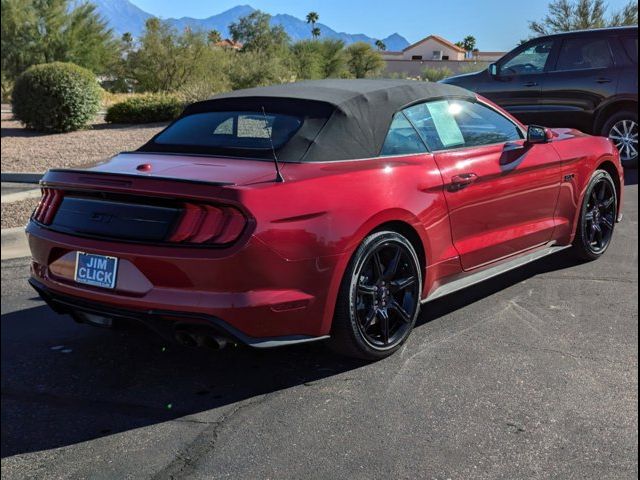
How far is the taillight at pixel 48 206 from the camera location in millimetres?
3631

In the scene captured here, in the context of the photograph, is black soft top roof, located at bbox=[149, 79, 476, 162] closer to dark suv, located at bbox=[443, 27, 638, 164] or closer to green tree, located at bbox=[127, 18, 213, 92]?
dark suv, located at bbox=[443, 27, 638, 164]

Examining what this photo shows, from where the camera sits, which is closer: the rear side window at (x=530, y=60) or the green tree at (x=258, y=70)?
the rear side window at (x=530, y=60)

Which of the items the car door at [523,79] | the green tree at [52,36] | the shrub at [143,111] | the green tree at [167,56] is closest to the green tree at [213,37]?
the green tree at [167,56]

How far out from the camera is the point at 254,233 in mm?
3090

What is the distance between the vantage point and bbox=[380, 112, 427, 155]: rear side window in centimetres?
397

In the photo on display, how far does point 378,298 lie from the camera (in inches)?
147

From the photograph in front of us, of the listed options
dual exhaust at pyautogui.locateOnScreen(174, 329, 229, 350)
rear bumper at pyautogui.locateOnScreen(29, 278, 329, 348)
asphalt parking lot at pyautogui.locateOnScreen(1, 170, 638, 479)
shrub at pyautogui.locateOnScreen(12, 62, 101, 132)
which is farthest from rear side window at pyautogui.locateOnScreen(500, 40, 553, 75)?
shrub at pyautogui.locateOnScreen(12, 62, 101, 132)

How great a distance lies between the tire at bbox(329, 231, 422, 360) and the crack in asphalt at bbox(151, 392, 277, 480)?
2.19ft

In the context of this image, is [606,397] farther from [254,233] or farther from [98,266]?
[98,266]

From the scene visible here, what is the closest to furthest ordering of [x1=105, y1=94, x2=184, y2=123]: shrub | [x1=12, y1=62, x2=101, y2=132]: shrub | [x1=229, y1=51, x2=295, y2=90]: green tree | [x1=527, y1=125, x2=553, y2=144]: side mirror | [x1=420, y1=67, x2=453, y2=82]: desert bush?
[x1=527, y1=125, x2=553, y2=144]: side mirror, [x1=420, y1=67, x2=453, y2=82]: desert bush, [x1=12, y1=62, x2=101, y2=132]: shrub, [x1=105, y1=94, x2=184, y2=123]: shrub, [x1=229, y1=51, x2=295, y2=90]: green tree

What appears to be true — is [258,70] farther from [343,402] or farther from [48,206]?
[343,402]

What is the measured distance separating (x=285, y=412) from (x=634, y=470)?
153 centimetres

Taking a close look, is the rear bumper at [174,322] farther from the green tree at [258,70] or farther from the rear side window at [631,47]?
the green tree at [258,70]

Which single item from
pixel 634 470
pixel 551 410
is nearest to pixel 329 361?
pixel 551 410
